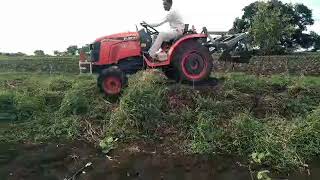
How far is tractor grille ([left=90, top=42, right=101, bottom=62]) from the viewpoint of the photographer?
A: 1168cm

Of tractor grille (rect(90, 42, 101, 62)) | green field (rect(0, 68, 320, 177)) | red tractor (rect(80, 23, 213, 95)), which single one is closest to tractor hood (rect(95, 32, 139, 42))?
red tractor (rect(80, 23, 213, 95))

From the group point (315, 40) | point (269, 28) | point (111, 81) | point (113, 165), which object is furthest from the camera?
point (315, 40)

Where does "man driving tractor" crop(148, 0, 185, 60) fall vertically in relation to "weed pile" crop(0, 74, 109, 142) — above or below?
above

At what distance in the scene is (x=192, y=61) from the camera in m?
11.8

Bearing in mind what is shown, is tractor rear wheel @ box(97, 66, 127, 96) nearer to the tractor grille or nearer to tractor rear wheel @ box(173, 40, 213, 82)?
the tractor grille

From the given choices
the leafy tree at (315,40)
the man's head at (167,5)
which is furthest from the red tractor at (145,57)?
the leafy tree at (315,40)

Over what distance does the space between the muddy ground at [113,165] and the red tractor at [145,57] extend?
2494 mm

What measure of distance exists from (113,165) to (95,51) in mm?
4092

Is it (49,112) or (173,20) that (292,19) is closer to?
(173,20)

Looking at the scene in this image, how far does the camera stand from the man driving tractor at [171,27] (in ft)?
38.0

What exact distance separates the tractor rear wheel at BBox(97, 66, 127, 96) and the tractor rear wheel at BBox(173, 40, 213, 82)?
129cm

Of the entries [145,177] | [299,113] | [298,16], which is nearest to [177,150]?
[145,177]

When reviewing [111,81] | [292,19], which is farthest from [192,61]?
[292,19]

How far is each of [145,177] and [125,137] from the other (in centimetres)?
232
